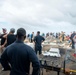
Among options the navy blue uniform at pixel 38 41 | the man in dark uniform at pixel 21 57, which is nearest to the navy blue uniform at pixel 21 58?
the man in dark uniform at pixel 21 57

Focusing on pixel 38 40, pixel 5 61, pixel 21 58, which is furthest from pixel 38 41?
pixel 21 58

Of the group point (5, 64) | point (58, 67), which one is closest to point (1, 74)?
point (58, 67)

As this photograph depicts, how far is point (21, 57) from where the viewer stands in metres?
3.51

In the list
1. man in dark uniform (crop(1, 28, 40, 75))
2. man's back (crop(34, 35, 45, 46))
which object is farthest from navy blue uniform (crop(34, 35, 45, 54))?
man in dark uniform (crop(1, 28, 40, 75))

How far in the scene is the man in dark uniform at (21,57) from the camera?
11.4 ft

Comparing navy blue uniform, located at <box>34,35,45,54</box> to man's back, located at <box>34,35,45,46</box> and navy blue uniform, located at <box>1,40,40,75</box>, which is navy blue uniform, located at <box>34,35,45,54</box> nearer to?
man's back, located at <box>34,35,45,46</box>

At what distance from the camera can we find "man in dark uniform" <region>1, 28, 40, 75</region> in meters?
3.47

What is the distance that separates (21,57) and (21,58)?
0.02m

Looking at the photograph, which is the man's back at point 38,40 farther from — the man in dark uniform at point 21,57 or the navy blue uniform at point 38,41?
the man in dark uniform at point 21,57

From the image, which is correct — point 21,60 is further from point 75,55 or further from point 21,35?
point 75,55

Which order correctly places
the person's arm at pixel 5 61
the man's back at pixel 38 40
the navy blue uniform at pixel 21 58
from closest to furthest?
the navy blue uniform at pixel 21 58, the person's arm at pixel 5 61, the man's back at pixel 38 40

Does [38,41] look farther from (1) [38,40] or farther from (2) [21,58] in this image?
(2) [21,58]

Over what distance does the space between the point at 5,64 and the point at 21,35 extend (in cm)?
64

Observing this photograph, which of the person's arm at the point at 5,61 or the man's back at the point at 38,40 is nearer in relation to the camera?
the person's arm at the point at 5,61
